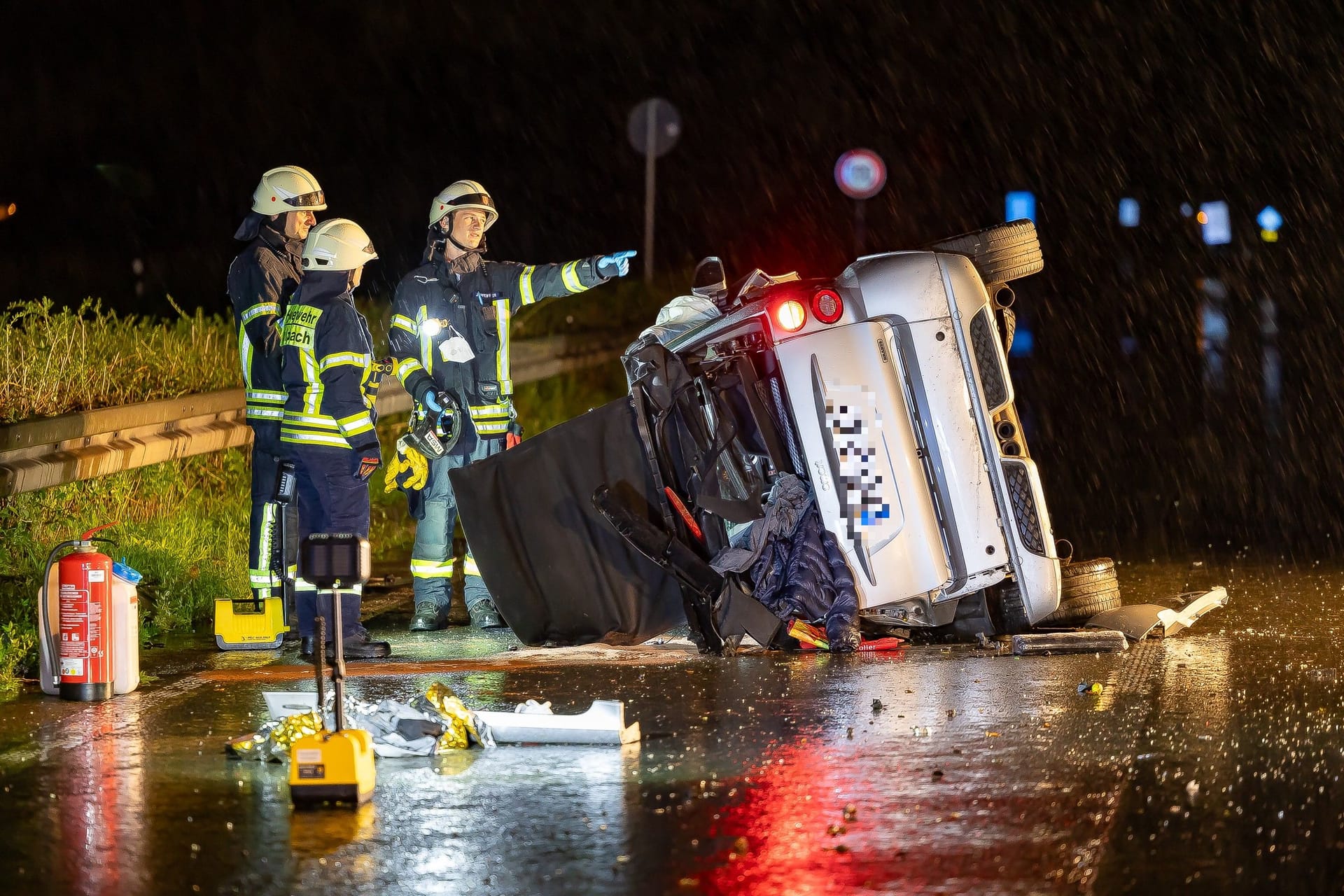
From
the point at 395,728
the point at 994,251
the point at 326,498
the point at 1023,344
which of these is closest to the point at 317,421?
the point at 326,498

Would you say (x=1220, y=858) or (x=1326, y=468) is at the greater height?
(x=1326, y=468)

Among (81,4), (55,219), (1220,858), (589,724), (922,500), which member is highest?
(81,4)

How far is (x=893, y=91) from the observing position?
137 ft

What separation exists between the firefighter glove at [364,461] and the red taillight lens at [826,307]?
2.11m

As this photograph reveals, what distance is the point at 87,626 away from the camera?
267 inches

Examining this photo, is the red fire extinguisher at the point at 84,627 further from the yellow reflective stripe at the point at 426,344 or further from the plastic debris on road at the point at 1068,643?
the plastic debris on road at the point at 1068,643

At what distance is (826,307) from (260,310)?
8.86 feet

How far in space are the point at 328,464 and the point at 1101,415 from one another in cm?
1111

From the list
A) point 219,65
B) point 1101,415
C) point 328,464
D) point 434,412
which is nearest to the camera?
point 328,464

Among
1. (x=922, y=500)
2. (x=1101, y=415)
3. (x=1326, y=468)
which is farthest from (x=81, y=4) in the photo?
(x=922, y=500)

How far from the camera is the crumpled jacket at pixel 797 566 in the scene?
745 centimetres

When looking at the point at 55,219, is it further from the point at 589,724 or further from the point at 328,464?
the point at 589,724

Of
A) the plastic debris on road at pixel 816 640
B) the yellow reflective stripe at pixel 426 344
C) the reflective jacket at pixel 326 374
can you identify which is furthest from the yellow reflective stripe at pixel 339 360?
the plastic debris on road at pixel 816 640

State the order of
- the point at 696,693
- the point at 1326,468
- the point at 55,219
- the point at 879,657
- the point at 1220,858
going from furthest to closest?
the point at 55,219 → the point at 1326,468 → the point at 879,657 → the point at 696,693 → the point at 1220,858
